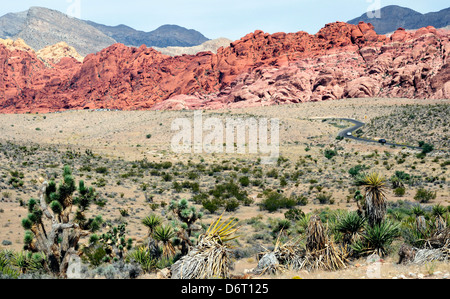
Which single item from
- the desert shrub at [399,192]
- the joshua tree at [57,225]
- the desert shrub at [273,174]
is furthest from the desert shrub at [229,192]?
the joshua tree at [57,225]

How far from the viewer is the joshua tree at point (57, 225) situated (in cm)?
835

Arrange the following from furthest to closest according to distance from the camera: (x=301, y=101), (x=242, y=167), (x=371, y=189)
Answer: (x=301, y=101) < (x=242, y=167) < (x=371, y=189)

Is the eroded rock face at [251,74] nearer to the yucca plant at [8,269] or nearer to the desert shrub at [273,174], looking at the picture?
the desert shrub at [273,174]

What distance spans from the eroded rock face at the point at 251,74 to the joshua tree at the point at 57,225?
74838 millimetres

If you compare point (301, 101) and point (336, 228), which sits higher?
point (301, 101)

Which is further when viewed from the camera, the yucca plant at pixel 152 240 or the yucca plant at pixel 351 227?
the yucca plant at pixel 152 240

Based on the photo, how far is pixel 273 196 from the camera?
21266 millimetres

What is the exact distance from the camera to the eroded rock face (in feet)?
265

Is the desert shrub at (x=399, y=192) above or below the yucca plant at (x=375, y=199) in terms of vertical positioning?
below

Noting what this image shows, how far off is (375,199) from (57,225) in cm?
907

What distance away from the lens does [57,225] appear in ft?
27.3
